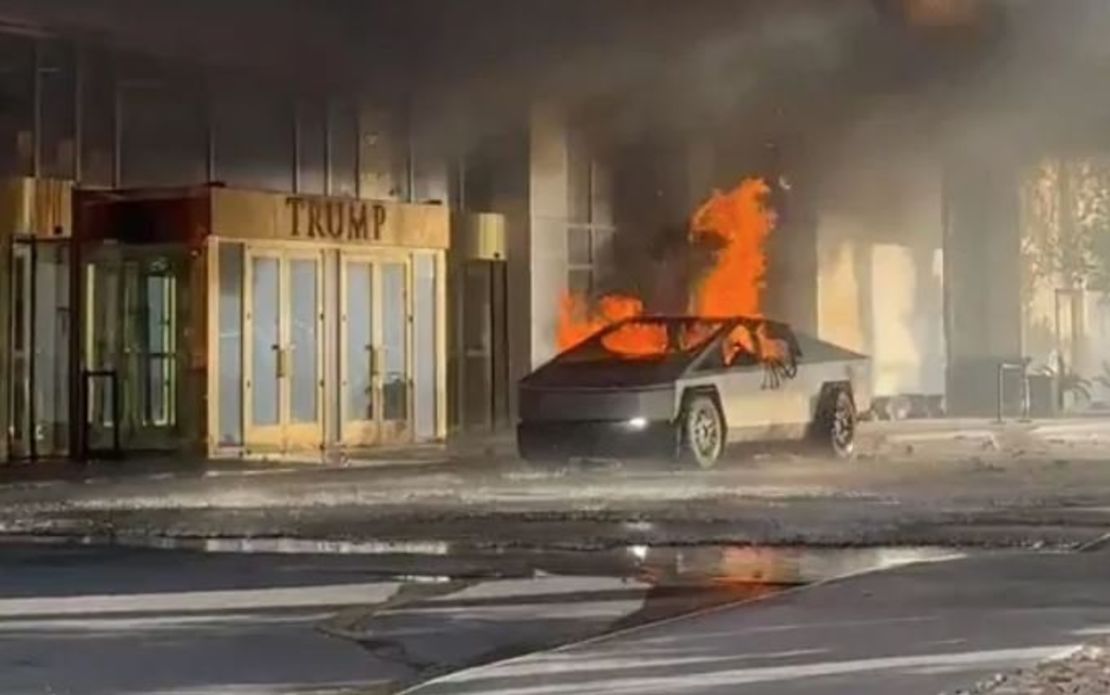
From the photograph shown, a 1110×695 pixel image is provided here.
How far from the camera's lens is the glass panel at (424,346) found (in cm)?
2905

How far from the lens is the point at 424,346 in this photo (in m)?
29.3

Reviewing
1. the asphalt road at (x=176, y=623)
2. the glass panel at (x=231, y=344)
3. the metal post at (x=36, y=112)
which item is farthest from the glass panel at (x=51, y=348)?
the asphalt road at (x=176, y=623)

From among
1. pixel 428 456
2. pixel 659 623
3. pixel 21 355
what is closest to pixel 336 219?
pixel 428 456

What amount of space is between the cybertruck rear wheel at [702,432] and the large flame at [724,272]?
5.53 metres

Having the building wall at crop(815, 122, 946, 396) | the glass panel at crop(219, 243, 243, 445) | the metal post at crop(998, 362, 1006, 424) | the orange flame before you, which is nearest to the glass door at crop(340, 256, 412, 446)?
the glass panel at crop(219, 243, 243, 445)

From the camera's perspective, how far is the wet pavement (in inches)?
357

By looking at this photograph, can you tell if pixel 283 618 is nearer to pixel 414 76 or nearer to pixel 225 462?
pixel 225 462

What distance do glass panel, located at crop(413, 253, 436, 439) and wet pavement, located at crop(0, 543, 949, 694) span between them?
14.9 metres

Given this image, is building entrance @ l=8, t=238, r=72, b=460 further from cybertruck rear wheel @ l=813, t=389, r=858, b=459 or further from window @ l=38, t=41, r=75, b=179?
cybertruck rear wheel @ l=813, t=389, r=858, b=459

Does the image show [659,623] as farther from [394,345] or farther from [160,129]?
[394,345]

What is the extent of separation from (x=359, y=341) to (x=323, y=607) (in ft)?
57.4

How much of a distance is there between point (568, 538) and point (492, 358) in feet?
56.6

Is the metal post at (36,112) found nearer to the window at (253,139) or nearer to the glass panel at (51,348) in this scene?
the glass panel at (51,348)

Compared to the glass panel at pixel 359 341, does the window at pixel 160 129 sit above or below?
above
